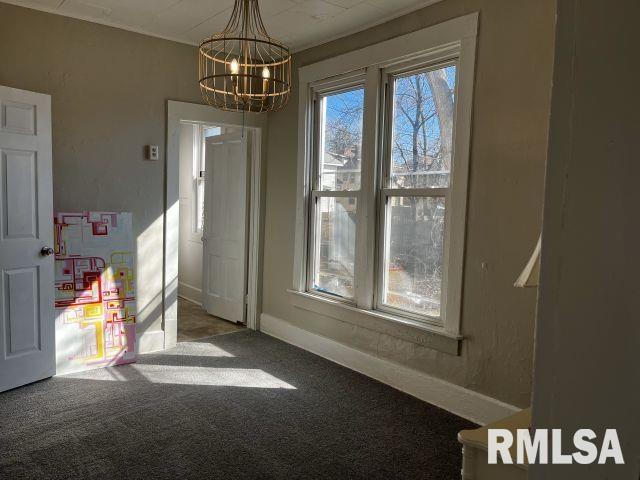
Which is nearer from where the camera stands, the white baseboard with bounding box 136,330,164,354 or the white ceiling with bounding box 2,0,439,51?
the white ceiling with bounding box 2,0,439,51

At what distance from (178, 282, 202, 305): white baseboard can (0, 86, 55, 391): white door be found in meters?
2.70

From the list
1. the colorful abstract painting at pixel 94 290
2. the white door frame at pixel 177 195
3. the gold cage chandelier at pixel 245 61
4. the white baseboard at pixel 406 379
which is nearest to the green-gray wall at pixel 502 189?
the white baseboard at pixel 406 379

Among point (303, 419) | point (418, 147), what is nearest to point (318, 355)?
point (303, 419)

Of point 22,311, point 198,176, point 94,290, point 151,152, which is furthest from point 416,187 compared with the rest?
point 198,176

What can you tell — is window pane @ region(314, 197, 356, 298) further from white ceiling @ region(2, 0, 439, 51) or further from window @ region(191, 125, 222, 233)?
window @ region(191, 125, 222, 233)

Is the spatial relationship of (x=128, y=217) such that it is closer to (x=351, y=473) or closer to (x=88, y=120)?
(x=88, y=120)

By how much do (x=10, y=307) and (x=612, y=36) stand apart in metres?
3.82

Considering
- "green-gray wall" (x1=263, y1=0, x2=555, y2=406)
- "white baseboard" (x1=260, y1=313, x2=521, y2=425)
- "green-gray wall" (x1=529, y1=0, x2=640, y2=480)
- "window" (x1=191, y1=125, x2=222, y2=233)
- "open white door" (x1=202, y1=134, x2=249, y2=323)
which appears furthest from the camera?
"window" (x1=191, y1=125, x2=222, y2=233)

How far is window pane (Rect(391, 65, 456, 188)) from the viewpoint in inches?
132

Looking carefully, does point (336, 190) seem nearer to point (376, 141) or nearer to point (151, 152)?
point (376, 141)

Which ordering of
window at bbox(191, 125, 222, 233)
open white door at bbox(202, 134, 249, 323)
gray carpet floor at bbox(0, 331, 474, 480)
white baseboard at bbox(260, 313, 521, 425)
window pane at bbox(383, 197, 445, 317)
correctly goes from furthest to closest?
window at bbox(191, 125, 222, 233), open white door at bbox(202, 134, 249, 323), window pane at bbox(383, 197, 445, 317), white baseboard at bbox(260, 313, 521, 425), gray carpet floor at bbox(0, 331, 474, 480)

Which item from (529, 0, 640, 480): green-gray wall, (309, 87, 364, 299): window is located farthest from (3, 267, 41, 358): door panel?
(529, 0, 640, 480): green-gray wall

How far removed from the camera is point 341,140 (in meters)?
4.18

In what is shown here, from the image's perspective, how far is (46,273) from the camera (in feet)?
11.6
